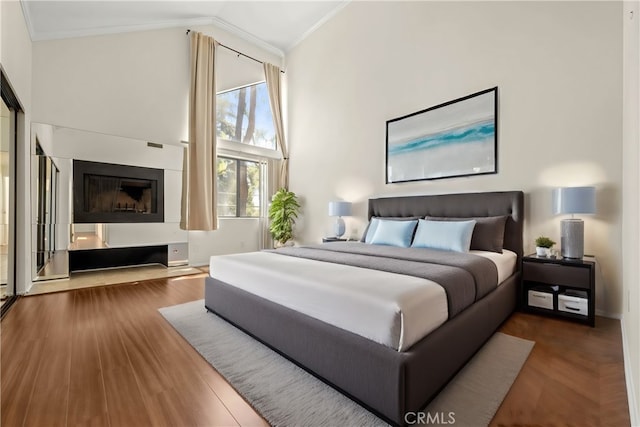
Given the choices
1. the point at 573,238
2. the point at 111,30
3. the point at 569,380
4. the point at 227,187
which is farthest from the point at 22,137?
the point at 573,238

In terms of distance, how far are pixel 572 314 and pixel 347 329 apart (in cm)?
223

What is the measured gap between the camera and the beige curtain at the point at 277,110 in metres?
5.92

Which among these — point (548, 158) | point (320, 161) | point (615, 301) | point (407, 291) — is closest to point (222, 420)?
point (407, 291)

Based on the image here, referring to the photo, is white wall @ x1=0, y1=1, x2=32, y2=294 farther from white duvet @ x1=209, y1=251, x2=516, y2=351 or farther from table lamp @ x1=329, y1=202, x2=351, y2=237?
table lamp @ x1=329, y1=202, x2=351, y2=237

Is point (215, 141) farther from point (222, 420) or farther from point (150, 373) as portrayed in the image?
point (222, 420)

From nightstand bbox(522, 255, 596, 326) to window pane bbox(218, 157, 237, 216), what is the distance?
4799 millimetres

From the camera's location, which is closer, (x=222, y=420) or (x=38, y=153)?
(x=222, y=420)

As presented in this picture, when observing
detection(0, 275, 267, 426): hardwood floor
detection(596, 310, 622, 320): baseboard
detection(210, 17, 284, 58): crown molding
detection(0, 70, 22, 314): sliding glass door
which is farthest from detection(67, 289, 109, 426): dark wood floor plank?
detection(210, 17, 284, 58): crown molding

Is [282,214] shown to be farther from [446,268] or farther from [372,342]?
[372,342]

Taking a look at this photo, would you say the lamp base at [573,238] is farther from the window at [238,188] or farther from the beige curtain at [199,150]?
the window at [238,188]

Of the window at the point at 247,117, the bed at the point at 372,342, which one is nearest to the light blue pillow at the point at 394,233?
the bed at the point at 372,342

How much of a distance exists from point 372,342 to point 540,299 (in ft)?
7.04

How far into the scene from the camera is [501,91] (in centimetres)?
310

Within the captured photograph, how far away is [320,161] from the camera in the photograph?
5281 mm
